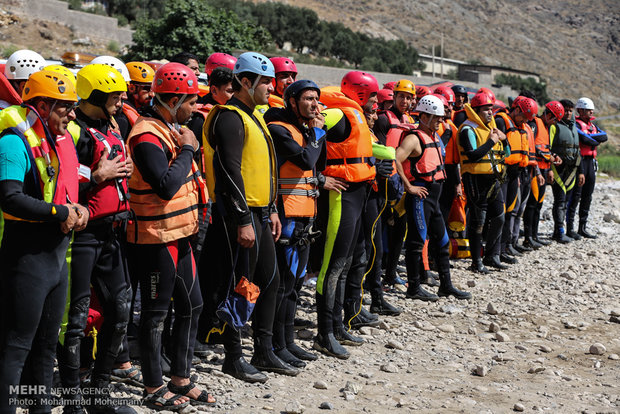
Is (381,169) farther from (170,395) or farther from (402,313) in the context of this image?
(170,395)

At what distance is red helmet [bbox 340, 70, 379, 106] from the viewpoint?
677 cm

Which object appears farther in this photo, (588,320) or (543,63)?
(543,63)

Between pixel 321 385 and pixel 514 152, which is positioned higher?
pixel 514 152

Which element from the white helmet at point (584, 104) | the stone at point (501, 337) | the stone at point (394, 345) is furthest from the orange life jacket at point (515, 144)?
the stone at point (394, 345)

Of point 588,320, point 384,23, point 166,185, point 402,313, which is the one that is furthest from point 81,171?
point 384,23

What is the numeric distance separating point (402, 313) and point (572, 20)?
113m

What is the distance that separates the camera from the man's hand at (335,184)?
6168 millimetres

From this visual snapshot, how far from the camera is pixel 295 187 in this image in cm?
572

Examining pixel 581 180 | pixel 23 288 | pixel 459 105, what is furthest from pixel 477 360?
pixel 581 180

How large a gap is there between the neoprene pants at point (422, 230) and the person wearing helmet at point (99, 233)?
14.1ft

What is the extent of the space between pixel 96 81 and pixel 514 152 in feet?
23.7

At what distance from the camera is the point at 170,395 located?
482 cm

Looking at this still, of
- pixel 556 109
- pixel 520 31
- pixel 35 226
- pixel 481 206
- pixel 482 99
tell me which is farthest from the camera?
pixel 520 31

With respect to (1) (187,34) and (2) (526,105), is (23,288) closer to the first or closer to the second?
(2) (526,105)
